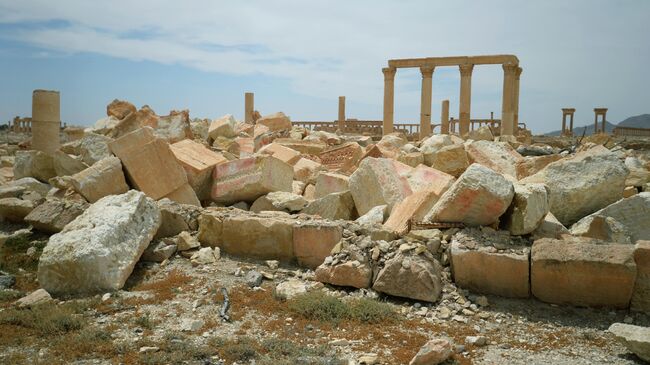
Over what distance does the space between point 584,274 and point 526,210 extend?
3.10ft

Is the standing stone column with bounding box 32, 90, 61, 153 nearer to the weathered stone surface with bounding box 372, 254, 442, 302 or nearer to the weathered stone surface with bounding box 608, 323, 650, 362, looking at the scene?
the weathered stone surface with bounding box 372, 254, 442, 302

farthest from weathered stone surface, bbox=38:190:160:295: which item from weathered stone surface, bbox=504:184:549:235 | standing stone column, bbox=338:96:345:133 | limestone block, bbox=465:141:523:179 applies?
standing stone column, bbox=338:96:345:133

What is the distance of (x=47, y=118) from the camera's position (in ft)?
46.4

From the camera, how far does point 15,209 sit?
25.1 ft

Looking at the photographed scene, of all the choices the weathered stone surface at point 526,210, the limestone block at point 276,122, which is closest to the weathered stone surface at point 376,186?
the weathered stone surface at point 526,210

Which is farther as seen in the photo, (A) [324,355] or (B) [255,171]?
(B) [255,171]

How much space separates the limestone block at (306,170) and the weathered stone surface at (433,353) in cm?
683

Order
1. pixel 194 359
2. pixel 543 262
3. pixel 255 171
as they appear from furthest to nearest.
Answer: pixel 255 171 → pixel 543 262 → pixel 194 359

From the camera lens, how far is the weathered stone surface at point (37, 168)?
35.6 ft

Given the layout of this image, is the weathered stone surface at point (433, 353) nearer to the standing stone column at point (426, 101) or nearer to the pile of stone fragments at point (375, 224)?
the pile of stone fragments at point (375, 224)

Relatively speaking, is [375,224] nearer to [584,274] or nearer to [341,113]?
[584,274]

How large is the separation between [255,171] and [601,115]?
37.1 m

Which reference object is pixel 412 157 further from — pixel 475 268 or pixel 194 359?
pixel 194 359

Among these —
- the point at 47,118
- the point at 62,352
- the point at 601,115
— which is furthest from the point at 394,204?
the point at 601,115
